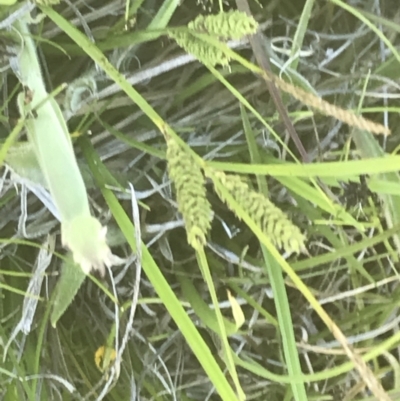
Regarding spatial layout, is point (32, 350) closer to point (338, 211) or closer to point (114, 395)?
point (114, 395)

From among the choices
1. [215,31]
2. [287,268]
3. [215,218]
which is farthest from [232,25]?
[215,218]

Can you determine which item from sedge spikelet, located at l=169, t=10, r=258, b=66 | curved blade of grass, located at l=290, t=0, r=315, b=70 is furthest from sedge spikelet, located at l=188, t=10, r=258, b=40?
curved blade of grass, located at l=290, t=0, r=315, b=70

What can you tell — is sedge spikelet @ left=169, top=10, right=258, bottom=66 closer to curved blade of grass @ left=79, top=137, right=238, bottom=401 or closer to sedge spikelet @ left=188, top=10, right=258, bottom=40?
sedge spikelet @ left=188, top=10, right=258, bottom=40

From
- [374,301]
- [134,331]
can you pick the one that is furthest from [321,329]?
[134,331]

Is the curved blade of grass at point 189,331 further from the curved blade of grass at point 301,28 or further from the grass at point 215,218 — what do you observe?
the curved blade of grass at point 301,28

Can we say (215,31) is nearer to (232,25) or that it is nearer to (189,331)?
(232,25)

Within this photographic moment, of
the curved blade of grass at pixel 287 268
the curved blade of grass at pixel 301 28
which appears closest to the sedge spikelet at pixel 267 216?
the curved blade of grass at pixel 287 268

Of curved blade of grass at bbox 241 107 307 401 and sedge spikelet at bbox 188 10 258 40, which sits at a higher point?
sedge spikelet at bbox 188 10 258 40
